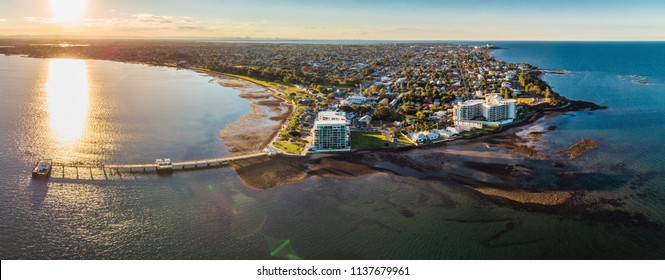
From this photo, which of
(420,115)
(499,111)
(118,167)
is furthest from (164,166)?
(499,111)

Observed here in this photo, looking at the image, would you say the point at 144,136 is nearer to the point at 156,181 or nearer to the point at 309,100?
the point at 156,181

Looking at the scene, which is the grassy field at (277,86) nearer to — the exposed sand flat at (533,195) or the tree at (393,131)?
the tree at (393,131)

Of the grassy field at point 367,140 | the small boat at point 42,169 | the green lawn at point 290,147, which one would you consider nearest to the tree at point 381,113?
the grassy field at point 367,140

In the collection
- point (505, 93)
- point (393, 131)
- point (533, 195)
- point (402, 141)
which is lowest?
point (533, 195)

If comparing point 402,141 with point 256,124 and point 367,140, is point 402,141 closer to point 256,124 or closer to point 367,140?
point 367,140

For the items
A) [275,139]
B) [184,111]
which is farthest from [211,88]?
[275,139]

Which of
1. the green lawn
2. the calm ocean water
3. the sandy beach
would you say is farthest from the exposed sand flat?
the sandy beach
